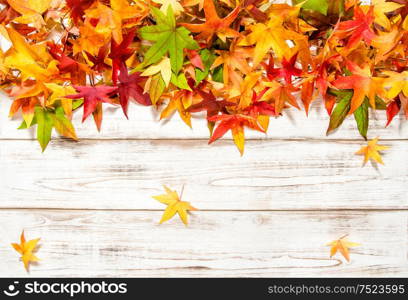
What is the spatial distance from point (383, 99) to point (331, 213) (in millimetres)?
240

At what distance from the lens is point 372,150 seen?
0.80 meters

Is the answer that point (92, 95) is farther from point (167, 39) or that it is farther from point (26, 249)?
point (26, 249)

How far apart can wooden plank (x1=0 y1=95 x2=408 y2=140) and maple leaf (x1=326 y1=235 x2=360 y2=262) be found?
0.69 ft

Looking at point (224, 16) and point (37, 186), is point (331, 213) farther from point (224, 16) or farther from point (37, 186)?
point (37, 186)

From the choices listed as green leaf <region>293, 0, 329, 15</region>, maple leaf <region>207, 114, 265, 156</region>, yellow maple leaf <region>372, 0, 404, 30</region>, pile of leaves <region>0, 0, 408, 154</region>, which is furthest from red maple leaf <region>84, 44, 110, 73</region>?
yellow maple leaf <region>372, 0, 404, 30</region>

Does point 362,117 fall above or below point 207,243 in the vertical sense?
above

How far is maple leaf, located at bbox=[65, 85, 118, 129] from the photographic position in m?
0.73

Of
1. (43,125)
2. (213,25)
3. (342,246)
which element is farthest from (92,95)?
(342,246)

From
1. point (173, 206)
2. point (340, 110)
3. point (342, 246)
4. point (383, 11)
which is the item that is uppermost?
point (383, 11)

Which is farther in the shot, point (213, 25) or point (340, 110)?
point (340, 110)

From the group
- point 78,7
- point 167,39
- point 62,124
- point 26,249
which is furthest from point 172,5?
point 26,249

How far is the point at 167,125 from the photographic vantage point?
0.79 metres

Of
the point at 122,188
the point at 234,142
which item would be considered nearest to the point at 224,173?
the point at 234,142

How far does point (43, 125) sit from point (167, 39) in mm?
293
